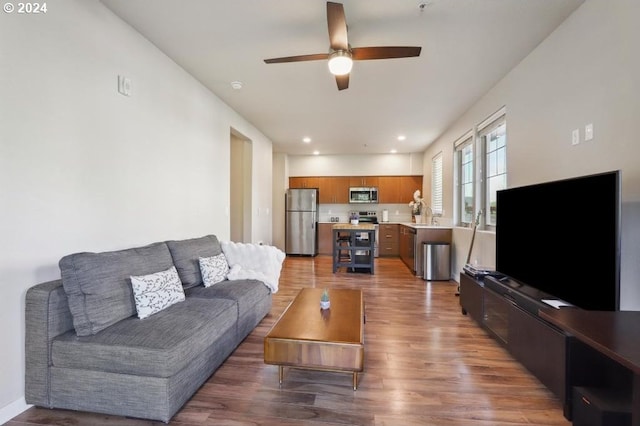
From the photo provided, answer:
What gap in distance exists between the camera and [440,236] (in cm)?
537

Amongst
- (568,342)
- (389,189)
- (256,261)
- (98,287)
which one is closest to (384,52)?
(568,342)

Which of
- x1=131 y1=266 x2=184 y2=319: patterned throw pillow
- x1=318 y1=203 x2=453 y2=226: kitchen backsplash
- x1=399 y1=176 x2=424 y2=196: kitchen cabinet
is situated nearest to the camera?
x1=131 y1=266 x2=184 y2=319: patterned throw pillow

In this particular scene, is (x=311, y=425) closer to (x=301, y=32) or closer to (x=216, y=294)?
(x=216, y=294)

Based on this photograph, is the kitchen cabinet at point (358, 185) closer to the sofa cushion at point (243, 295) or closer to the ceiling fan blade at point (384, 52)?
the sofa cushion at point (243, 295)

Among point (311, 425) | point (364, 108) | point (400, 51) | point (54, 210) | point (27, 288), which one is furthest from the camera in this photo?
point (364, 108)

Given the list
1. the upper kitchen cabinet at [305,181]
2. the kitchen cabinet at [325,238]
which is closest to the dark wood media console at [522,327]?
the kitchen cabinet at [325,238]

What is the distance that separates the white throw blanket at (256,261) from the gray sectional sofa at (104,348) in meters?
1.25

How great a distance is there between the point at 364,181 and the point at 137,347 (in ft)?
22.7

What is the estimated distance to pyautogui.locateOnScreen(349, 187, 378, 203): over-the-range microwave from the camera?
7977mm

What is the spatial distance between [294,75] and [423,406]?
322 cm

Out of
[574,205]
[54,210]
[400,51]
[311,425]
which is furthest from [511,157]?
[54,210]

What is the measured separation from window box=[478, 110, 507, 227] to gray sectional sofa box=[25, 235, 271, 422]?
3570 mm

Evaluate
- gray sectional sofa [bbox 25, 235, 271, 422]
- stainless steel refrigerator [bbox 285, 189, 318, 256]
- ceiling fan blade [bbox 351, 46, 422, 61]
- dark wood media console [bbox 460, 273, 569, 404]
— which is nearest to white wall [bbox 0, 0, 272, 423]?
gray sectional sofa [bbox 25, 235, 271, 422]

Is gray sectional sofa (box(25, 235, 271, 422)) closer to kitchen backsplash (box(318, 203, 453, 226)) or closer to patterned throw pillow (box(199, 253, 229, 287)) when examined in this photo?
patterned throw pillow (box(199, 253, 229, 287))
